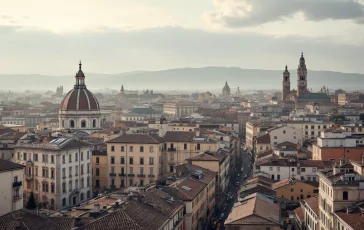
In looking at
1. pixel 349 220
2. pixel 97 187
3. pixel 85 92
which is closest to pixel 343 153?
pixel 97 187

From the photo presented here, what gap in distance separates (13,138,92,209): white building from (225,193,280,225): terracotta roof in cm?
2678

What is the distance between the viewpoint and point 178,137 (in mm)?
91188

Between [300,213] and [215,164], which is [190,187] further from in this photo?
[215,164]

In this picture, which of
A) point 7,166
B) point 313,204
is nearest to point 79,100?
point 7,166

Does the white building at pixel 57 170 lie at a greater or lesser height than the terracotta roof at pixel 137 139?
lesser

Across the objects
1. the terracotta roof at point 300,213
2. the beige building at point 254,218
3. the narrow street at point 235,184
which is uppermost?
the beige building at point 254,218

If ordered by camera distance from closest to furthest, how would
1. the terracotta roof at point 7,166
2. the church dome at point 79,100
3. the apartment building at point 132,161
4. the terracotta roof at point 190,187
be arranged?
the terracotta roof at point 7,166 < the terracotta roof at point 190,187 < the apartment building at point 132,161 < the church dome at point 79,100

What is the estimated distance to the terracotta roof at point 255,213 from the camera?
4784 centimetres

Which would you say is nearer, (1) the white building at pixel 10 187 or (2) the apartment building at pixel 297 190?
(1) the white building at pixel 10 187

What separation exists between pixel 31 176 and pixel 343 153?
39.6 metres

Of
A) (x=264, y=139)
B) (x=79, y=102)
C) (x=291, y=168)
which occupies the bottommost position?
(x=291, y=168)

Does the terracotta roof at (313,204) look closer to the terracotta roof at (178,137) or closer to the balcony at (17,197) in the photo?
the balcony at (17,197)

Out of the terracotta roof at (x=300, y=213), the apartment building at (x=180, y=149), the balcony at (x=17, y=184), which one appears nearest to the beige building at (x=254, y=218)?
the terracotta roof at (x=300, y=213)

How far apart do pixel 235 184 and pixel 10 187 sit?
42864mm
